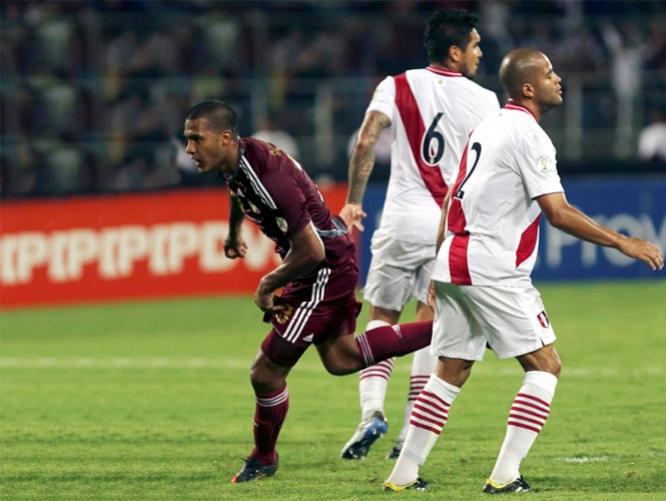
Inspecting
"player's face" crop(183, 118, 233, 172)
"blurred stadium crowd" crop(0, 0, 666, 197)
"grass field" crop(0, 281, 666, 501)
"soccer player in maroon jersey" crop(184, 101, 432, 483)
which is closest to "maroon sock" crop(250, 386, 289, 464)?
"soccer player in maroon jersey" crop(184, 101, 432, 483)

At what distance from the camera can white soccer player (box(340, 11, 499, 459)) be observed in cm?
831

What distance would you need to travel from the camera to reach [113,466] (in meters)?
7.93

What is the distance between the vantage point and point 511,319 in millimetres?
6715

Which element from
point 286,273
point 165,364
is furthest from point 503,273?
point 165,364

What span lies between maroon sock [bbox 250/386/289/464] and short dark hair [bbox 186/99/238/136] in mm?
1364

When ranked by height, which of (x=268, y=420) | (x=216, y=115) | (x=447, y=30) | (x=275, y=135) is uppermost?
(x=447, y=30)

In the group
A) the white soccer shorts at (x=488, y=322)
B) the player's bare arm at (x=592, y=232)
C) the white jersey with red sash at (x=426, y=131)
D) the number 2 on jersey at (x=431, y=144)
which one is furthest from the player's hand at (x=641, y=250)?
the number 2 on jersey at (x=431, y=144)

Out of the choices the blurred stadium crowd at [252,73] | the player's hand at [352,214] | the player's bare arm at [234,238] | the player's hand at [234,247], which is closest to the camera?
the player's bare arm at [234,238]

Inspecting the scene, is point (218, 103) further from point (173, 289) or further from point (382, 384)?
point (173, 289)

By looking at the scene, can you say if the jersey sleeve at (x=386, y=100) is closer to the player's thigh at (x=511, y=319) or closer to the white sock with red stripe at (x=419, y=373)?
the white sock with red stripe at (x=419, y=373)

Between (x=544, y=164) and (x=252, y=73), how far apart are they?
555 inches

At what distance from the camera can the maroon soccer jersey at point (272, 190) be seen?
700 centimetres

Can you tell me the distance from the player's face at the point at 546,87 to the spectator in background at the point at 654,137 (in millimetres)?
13318

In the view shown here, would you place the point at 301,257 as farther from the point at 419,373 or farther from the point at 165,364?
the point at 165,364
